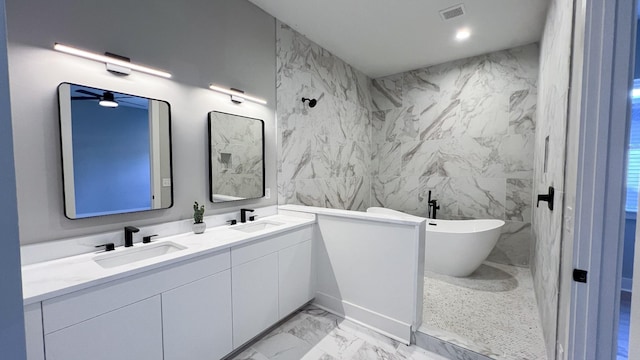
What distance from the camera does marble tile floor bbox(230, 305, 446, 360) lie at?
1.91m

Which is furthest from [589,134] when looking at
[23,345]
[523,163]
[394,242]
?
[523,163]

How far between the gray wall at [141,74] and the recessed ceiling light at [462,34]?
2.13 m

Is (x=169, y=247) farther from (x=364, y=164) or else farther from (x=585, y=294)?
(x=364, y=164)

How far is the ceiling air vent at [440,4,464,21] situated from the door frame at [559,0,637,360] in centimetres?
171

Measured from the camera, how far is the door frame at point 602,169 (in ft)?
3.26

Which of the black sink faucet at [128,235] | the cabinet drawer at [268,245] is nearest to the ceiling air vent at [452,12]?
the cabinet drawer at [268,245]

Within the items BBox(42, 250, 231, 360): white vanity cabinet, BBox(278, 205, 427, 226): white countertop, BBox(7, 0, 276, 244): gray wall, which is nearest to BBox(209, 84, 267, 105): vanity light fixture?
BBox(7, 0, 276, 244): gray wall

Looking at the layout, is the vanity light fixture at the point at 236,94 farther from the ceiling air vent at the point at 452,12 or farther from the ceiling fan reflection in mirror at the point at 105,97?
the ceiling air vent at the point at 452,12

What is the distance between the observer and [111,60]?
1.61 metres

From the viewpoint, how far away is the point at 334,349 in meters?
1.99

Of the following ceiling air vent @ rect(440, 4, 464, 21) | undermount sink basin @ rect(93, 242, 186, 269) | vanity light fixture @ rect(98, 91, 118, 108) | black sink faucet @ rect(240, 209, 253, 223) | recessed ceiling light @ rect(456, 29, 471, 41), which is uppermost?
recessed ceiling light @ rect(456, 29, 471, 41)

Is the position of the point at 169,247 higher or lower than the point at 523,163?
lower

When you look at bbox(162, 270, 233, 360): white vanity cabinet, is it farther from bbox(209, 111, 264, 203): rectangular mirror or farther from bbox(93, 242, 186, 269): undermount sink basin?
bbox(209, 111, 264, 203): rectangular mirror

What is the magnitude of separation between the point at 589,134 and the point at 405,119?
128 inches
